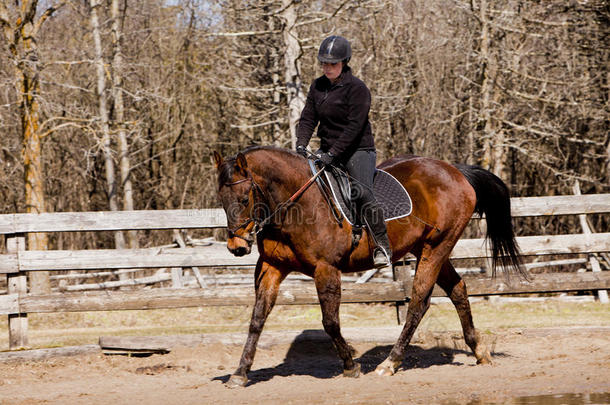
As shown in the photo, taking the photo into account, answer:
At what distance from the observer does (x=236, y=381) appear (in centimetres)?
618

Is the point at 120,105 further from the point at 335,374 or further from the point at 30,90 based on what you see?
the point at 335,374

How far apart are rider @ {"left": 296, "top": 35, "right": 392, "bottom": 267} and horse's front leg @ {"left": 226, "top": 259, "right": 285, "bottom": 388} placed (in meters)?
0.95

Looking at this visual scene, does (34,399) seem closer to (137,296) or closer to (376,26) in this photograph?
(137,296)

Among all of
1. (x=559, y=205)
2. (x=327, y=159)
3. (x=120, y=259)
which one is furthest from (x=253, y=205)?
(x=559, y=205)

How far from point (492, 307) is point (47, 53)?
1336cm

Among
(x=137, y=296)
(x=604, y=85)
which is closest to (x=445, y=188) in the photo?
(x=137, y=296)

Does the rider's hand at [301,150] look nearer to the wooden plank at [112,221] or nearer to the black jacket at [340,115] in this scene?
Answer: the black jacket at [340,115]

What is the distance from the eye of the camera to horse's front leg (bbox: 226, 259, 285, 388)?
6.27 m

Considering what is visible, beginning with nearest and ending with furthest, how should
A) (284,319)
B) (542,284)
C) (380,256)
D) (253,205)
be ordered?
(253,205)
(380,256)
(542,284)
(284,319)

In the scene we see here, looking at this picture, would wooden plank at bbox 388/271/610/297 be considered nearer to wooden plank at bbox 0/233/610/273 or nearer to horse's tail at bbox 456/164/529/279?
horse's tail at bbox 456/164/529/279

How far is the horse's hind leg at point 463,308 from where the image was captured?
274 inches

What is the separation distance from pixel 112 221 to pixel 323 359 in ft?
9.43

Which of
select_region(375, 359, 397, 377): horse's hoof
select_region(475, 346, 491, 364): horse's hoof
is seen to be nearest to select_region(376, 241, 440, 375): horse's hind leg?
select_region(375, 359, 397, 377): horse's hoof

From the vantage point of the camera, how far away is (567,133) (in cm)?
1700
